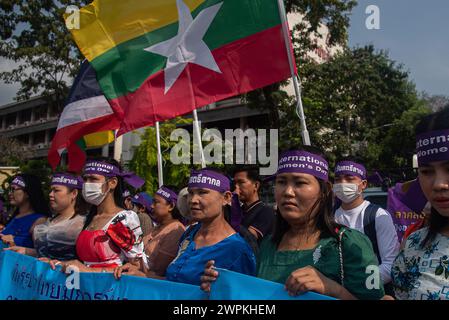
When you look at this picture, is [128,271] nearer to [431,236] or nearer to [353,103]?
[431,236]

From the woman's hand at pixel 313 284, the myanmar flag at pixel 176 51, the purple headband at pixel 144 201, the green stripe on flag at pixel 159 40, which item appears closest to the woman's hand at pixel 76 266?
the woman's hand at pixel 313 284

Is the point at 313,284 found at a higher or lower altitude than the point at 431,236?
lower

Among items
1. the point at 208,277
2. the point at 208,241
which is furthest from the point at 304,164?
the point at 208,241

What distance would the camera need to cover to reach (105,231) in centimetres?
380

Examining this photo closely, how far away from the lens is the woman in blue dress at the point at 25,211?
5383mm

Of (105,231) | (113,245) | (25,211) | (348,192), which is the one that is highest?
(25,211)

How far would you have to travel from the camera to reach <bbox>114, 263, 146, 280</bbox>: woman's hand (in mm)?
3371

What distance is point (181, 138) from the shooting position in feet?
42.2

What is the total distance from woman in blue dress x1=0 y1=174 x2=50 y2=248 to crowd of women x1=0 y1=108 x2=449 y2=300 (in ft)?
0.08

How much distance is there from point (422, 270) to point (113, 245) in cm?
243

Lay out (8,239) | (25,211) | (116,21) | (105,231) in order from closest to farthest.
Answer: (105,231) → (8,239) → (25,211) → (116,21)

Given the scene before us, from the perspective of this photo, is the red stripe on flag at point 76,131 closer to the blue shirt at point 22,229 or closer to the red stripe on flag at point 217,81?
the red stripe on flag at point 217,81

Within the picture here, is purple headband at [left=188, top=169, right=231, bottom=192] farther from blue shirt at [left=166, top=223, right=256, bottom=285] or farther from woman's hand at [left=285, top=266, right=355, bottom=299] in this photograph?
woman's hand at [left=285, top=266, right=355, bottom=299]

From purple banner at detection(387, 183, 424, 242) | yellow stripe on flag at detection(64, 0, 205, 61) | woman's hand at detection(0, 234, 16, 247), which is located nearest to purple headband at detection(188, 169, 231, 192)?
purple banner at detection(387, 183, 424, 242)
